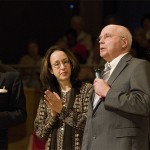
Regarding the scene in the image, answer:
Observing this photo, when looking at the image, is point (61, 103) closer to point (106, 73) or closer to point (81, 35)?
point (106, 73)

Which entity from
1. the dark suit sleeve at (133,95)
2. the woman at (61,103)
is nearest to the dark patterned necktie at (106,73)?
the dark suit sleeve at (133,95)

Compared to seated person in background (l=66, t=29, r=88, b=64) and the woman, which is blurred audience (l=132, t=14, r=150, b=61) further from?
the woman

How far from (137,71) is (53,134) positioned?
942mm

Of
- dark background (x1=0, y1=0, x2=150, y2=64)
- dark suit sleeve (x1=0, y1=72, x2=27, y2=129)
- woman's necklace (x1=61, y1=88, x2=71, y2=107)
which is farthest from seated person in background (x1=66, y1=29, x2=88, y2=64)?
dark suit sleeve (x1=0, y1=72, x2=27, y2=129)

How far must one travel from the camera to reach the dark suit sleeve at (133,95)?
3.19 meters

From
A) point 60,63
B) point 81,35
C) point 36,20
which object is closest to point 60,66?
point 60,63

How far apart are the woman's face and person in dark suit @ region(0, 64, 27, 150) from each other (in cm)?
30

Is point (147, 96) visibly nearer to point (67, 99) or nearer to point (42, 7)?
point (67, 99)

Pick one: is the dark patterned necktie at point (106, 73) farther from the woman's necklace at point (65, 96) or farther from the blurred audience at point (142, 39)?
the blurred audience at point (142, 39)

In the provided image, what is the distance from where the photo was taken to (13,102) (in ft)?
12.5

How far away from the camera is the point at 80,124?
3.82 metres

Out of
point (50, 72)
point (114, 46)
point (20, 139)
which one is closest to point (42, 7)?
point (20, 139)

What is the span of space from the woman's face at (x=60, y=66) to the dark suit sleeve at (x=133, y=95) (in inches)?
28.1

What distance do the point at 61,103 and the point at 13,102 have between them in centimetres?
36
